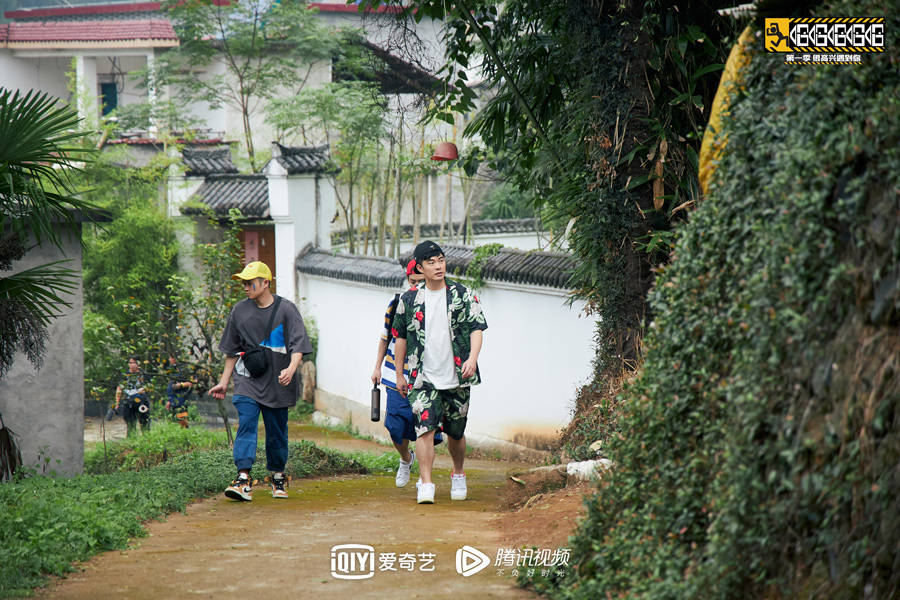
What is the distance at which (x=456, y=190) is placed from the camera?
24.6 metres

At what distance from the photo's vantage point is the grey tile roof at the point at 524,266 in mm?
9836

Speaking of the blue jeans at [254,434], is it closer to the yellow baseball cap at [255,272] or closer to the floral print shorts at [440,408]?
the yellow baseball cap at [255,272]

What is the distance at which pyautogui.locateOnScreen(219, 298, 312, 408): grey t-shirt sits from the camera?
676 cm

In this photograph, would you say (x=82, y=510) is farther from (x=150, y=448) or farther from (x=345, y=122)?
(x=345, y=122)

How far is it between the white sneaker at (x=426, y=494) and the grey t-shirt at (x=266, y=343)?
117cm

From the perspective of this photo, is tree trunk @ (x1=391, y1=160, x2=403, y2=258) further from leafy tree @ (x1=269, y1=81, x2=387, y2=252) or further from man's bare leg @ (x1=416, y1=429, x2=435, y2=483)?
man's bare leg @ (x1=416, y1=429, x2=435, y2=483)

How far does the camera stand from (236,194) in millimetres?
17922

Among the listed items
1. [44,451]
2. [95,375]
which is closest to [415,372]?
[44,451]

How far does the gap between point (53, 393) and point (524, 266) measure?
16.1 feet

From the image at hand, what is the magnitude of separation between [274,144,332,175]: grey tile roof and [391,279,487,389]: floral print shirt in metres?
9.67

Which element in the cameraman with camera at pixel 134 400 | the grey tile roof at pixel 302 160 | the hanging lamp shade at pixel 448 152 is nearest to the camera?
the hanging lamp shade at pixel 448 152

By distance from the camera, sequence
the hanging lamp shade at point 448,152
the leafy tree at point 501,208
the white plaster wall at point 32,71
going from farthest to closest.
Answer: the white plaster wall at point 32,71, the leafy tree at point 501,208, the hanging lamp shade at point 448,152

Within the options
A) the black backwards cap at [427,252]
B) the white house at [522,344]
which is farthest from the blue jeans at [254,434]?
the white house at [522,344]

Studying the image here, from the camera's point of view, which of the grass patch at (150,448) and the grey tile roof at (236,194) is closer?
the grass patch at (150,448)
